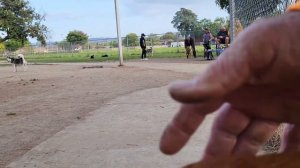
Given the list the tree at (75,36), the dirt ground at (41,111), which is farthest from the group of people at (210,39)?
the tree at (75,36)

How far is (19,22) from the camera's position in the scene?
1773 inches

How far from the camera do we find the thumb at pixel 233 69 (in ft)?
2.35

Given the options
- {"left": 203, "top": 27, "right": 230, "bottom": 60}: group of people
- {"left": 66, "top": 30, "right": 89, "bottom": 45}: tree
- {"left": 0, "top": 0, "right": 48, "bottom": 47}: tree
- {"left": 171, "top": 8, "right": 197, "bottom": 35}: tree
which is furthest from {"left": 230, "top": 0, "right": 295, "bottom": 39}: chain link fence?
{"left": 66, "top": 30, "right": 89, "bottom": 45}: tree

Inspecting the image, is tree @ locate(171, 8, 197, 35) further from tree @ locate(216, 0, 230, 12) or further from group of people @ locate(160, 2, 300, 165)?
group of people @ locate(160, 2, 300, 165)

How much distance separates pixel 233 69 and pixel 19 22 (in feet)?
152

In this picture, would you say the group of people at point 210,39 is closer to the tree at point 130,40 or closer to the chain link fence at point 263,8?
the chain link fence at point 263,8

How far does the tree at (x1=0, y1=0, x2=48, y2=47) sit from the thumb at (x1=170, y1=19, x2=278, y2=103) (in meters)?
44.6

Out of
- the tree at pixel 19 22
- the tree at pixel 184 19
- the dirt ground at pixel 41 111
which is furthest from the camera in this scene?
the tree at pixel 184 19

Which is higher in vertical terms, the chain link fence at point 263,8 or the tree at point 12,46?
the chain link fence at point 263,8

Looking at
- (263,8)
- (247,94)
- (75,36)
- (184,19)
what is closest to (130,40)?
(184,19)

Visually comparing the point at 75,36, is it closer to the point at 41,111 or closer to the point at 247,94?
the point at 41,111

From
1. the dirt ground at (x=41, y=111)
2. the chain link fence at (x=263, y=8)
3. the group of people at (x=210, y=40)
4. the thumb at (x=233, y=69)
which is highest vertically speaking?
the chain link fence at (x=263, y=8)

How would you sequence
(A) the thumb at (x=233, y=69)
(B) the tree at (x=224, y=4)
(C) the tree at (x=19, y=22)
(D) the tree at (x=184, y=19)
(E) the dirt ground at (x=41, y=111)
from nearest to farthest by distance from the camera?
(A) the thumb at (x=233, y=69)
(E) the dirt ground at (x=41, y=111)
(B) the tree at (x=224, y=4)
(C) the tree at (x=19, y=22)
(D) the tree at (x=184, y=19)

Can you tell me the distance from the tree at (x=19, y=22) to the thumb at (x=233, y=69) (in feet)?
146
